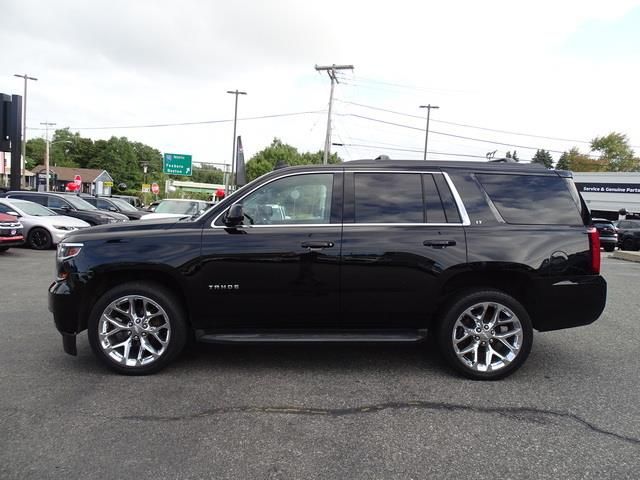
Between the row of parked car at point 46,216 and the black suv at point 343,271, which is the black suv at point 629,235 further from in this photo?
the black suv at point 343,271

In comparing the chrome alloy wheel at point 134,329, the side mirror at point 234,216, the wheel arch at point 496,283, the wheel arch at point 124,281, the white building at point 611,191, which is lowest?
the chrome alloy wheel at point 134,329

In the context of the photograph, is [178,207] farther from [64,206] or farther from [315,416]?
[315,416]

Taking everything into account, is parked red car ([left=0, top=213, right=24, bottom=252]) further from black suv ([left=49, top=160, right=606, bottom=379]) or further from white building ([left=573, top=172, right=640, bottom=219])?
white building ([left=573, top=172, right=640, bottom=219])

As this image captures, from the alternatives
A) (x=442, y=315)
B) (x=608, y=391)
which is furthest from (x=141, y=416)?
(x=608, y=391)

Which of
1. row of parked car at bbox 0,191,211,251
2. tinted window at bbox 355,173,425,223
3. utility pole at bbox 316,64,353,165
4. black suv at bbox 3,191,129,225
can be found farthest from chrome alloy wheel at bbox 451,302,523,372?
utility pole at bbox 316,64,353,165

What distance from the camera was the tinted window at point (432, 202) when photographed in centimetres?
429

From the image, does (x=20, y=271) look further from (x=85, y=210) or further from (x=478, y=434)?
(x=478, y=434)

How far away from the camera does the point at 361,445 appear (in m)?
3.07

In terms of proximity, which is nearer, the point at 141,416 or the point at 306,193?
the point at 141,416

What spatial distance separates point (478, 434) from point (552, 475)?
0.54 metres

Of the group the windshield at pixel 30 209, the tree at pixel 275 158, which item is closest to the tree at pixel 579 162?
the tree at pixel 275 158

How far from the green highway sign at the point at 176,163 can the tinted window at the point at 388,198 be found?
39.8 meters

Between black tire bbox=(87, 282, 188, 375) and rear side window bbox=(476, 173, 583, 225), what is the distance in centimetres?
301

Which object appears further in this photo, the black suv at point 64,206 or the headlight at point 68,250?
the black suv at point 64,206
